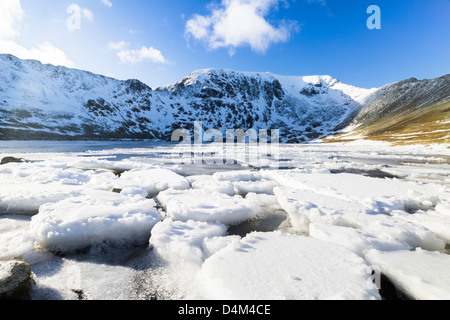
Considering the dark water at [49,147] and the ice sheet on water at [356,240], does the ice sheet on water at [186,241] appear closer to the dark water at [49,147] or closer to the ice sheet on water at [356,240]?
the ice sheet on water at [356,240]

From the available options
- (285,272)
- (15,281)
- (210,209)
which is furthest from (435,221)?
(15,281)

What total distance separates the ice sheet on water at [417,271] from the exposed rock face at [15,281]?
580cm

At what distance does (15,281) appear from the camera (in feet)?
10.0

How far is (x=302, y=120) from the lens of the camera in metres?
185

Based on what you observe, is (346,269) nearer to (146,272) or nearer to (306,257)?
(306,257)

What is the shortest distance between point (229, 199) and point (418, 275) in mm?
5056

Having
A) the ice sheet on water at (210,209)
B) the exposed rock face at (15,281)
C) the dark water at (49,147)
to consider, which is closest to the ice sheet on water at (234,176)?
the ice sheet on water at (210,209)

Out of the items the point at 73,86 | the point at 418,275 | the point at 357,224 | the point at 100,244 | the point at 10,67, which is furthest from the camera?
the point at 73,86

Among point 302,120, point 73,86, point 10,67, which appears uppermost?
point 10,67

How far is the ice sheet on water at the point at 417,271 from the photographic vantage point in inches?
127

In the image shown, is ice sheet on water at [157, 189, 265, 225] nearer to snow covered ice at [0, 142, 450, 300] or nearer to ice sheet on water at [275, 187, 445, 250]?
snow covered ice at [0, 142, 450, 300]

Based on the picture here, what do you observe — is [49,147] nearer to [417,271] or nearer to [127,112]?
[417,271]
